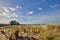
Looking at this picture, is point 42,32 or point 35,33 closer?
point 42,32

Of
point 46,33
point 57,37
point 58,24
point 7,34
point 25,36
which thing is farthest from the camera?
point 7,34

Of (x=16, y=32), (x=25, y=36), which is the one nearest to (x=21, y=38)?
(x=25, y=36)

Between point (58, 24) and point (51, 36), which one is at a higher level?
point (58, 24)

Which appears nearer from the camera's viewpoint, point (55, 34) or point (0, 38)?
point (55, 34)

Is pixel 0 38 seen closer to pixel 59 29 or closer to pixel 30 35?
pixel 30 35

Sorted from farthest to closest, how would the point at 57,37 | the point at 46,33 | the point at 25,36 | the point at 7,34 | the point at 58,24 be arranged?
the point at 7,34
the point at 25,36
the point at 58,24
the point at 46,33
the point at 57,37

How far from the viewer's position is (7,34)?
6605 millimetres

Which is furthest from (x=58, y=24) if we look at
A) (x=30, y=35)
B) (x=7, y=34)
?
(x=7, y=34)

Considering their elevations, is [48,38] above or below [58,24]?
below

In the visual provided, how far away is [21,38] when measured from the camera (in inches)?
237

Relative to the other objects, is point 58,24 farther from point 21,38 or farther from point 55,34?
point 21,38

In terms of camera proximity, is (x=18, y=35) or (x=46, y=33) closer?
(x=46, y=33)

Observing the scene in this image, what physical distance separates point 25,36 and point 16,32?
780mm

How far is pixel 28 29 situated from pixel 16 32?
46cm
